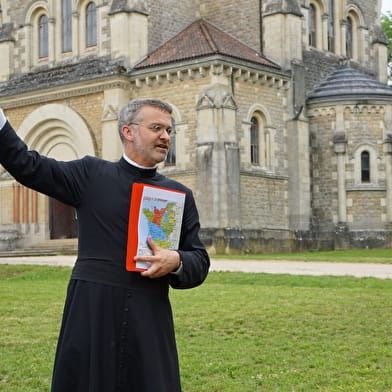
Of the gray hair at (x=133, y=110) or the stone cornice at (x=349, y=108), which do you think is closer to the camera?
the gray hair at (x=133, y=110)

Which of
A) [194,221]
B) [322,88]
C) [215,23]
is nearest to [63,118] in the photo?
[215,23]

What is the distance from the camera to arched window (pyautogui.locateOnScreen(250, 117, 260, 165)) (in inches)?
1368

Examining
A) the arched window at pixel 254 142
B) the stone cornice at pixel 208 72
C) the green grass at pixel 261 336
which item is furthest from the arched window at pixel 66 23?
the green grass at pixel 261 336

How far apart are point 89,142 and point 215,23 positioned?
7649mm

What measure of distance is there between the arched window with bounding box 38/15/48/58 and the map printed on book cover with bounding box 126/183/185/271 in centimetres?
3584

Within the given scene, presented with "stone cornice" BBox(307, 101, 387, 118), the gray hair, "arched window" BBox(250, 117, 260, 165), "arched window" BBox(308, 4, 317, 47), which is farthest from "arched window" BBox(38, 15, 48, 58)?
the gray hair

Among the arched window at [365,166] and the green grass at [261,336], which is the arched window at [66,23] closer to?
the arched window at [365,166]

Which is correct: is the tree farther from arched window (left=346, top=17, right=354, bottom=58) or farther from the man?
the man

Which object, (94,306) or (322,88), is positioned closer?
(94,306)

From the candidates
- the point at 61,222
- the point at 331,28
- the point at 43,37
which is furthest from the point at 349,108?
the point at 43,37

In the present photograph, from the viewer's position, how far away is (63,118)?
37344mm

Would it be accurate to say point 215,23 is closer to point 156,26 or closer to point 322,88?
point 156,26

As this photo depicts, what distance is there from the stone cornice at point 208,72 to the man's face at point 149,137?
2770 centimetres

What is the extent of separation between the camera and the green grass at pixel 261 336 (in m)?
9.34
